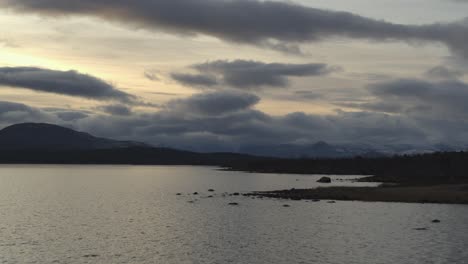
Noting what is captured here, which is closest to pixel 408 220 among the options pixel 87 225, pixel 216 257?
pixel 216 257

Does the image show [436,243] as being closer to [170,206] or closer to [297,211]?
[297,211]

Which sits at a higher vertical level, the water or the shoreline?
the shoreline

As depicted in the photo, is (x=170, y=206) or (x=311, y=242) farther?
(x=170, y=206)

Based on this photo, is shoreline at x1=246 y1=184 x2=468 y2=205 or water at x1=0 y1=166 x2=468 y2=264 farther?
shoreline at x1=246 y1=184 x2=468 y2=205

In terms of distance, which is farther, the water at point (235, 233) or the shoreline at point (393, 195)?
the shoreline at point (393, 195)

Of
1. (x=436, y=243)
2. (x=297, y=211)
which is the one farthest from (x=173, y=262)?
(x=297, y=211)

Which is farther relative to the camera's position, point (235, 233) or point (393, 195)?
point (393, 195)

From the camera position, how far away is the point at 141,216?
86.2 metres

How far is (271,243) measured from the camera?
192 feet

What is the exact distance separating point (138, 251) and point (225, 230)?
17167 mm

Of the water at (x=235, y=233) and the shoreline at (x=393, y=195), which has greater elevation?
the shoreline at (x=393, y=195)

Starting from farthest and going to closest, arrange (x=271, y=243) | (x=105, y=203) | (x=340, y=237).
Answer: (x=105, y=203)
(x=340, y=237)
(x=271, y=243)

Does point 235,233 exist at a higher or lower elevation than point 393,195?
lower

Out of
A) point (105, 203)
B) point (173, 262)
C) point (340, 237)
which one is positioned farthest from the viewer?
point (105, 203)
